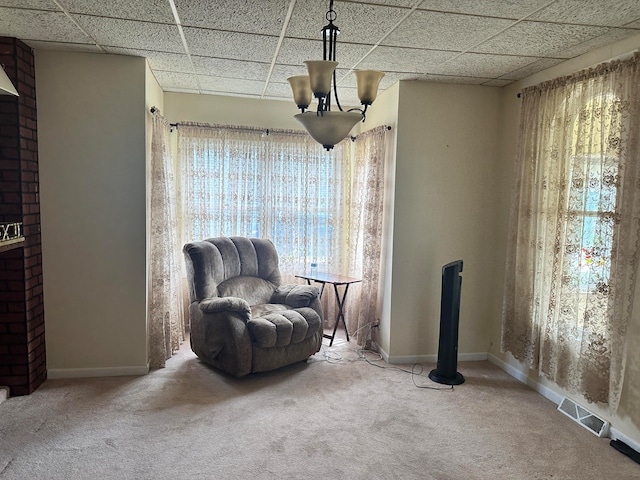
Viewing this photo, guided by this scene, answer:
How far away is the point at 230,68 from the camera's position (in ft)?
11.3

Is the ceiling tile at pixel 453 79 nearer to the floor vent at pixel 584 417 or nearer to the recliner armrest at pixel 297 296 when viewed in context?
the recliner armrest at pixel 297 296

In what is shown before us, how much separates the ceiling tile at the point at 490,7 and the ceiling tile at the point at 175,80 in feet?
7.35

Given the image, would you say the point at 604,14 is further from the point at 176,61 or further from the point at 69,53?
the point at 69,53

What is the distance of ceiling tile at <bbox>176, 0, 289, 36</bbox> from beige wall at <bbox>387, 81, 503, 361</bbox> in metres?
1.53

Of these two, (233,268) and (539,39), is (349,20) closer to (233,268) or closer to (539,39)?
(539,39)

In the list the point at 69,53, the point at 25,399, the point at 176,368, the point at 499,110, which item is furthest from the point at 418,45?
the point at 25,399

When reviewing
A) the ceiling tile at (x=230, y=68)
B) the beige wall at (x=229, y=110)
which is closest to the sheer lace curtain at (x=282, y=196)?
the beige wall at (x=229, y=110)

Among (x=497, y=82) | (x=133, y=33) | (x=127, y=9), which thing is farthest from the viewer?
(x=497, y=82)

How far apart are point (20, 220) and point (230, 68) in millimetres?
1878

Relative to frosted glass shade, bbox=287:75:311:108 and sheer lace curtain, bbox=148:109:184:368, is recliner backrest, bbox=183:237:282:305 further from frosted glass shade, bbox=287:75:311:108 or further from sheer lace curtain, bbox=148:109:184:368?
frosted glass shade, bbox=287:75:311:108

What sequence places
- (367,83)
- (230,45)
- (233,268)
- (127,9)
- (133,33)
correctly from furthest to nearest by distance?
(233,268) < (230,45) < (133,33) < (127,9) < (367,83)

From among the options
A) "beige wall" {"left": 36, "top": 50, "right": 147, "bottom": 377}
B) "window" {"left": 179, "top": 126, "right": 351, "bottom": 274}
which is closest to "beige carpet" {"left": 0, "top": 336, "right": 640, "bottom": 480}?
"beige wall" {"left": 36, "top": 50, "right": 147, "bottom": 377}

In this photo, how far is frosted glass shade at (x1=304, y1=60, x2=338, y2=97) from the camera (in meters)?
1.96

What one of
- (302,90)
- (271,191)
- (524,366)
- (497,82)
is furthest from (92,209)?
(524,366)
